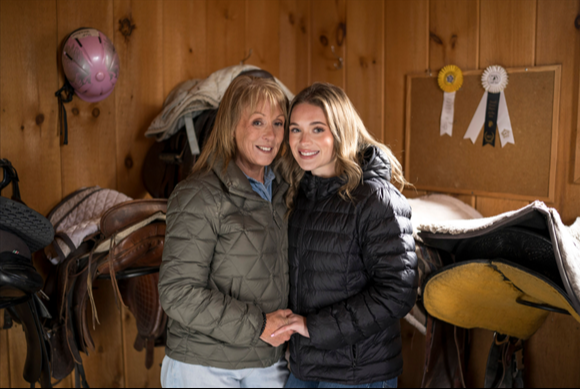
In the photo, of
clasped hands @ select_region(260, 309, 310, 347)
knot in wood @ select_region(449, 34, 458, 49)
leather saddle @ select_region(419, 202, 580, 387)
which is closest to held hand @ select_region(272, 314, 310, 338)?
clasped hands @ select_region(260, 309, 310, 347)

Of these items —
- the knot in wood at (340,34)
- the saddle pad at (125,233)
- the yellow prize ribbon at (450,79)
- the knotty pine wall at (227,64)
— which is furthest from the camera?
the knot in wood at (340,34)

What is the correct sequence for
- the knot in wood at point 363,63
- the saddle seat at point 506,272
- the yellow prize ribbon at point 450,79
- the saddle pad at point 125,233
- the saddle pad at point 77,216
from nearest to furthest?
1. the saddle seat at point 506,272
2. the saddle pad at point 125,233
3. the saddle pad at point 77,216
4. the yellow prize ribbon at point 450,79
5. the knot in wood at point 363,63

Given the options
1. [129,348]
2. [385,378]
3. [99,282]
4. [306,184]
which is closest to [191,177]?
[306,184]

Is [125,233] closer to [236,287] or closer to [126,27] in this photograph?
[236,287]

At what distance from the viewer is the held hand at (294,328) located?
4.02ft

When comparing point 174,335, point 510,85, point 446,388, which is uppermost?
point 510,85

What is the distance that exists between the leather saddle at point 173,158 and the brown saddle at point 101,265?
1.17 ft

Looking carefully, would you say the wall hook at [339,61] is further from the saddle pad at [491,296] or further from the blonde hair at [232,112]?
the saddle pad at [491,296]

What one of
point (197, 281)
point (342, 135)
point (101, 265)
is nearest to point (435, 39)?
point (342, 135)

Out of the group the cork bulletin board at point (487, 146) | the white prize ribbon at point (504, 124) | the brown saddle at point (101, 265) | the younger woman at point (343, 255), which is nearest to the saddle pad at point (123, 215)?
the brown saddle at point (101, 265)

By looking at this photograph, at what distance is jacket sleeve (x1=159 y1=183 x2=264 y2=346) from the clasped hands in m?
0.03

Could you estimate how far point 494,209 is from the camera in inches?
75.2

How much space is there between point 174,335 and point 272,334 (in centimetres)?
27

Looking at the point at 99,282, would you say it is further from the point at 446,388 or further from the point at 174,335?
the point at 446,388
